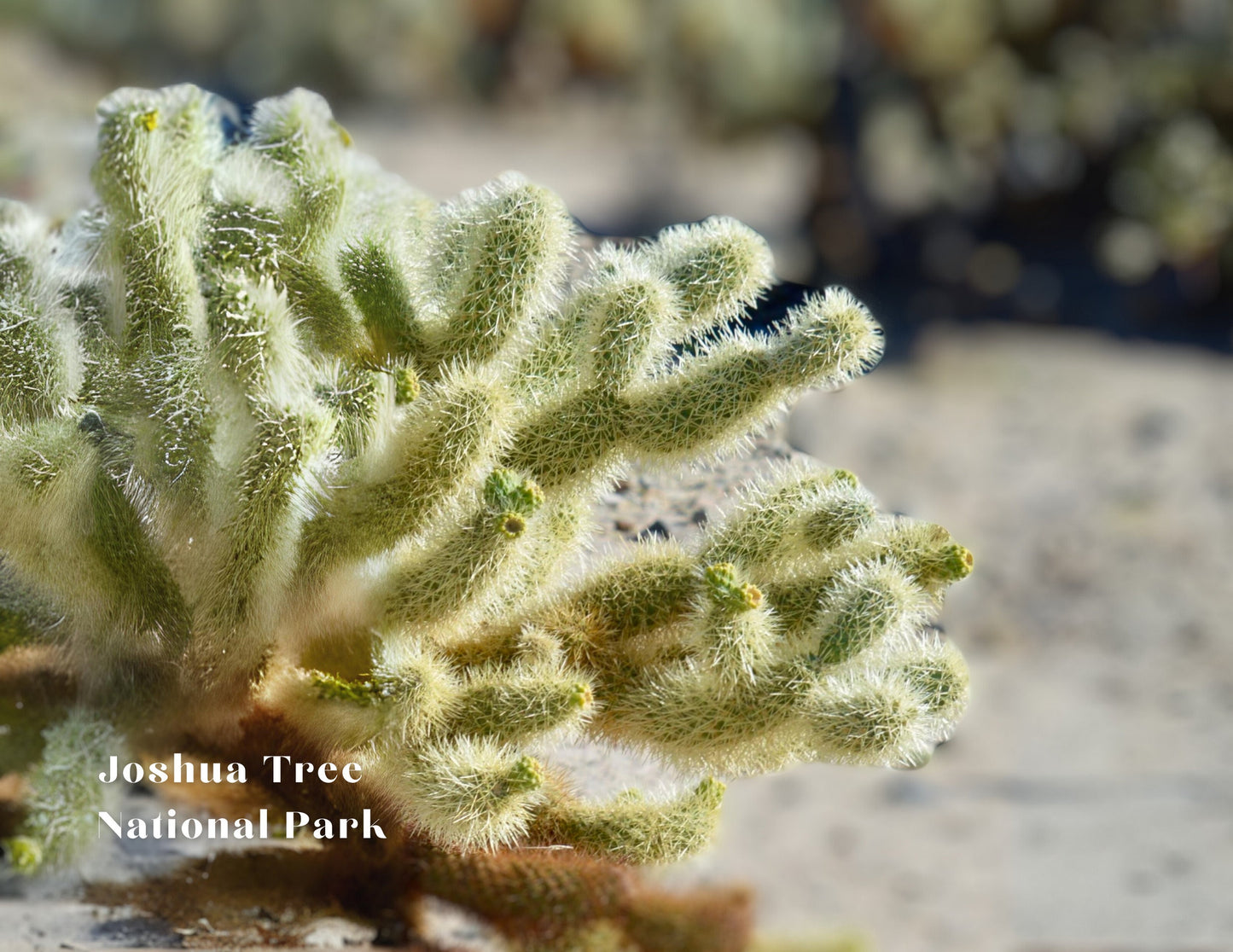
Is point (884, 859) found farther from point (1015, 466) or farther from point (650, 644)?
point (1015, 466)

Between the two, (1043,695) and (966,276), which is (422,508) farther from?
(966,276)

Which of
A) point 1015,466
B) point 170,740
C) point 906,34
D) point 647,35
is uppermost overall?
point 647,35

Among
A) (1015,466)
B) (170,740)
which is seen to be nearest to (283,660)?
(170,740)

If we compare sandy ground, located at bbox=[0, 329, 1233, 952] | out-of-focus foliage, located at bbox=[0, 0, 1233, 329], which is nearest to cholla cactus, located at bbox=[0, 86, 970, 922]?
sandy ground, located at bbox=[0, 329, 1233, 952]

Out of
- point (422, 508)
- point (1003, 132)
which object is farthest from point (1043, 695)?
point (1003, 132)

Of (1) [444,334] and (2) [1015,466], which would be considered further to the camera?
(2) [1015,466]

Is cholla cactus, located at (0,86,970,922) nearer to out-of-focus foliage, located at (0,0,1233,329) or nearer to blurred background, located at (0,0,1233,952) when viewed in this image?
blurred background, located at (0,0,1233,952)
